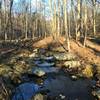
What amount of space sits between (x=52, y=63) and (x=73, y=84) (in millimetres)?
5082

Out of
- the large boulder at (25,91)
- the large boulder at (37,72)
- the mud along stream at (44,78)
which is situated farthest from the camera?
the large boulder at (37,72)

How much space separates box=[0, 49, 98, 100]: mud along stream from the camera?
14914mm

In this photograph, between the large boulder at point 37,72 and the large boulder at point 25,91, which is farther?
the large boulder at point 37,72

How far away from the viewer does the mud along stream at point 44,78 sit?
14914 mm

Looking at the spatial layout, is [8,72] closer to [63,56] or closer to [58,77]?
[58,77]

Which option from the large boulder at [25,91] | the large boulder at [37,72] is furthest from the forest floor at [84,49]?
the large boulder at [25,91]

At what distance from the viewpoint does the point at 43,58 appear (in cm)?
2380

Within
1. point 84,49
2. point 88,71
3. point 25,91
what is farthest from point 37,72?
point 84,49

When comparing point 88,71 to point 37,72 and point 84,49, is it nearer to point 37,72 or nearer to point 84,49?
point 37,72

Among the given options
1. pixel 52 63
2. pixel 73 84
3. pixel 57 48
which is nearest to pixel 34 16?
pixel 57 48

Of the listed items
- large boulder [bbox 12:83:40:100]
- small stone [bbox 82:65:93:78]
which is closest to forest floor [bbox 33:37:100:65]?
small stone [bbox 82:65:93:78]

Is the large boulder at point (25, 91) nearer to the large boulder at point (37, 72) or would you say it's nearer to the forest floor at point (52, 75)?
the forest floor at point (52, 75)

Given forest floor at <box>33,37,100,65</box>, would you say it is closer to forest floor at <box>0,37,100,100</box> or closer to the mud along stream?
forest floor at <box>0,37,100,100</box>

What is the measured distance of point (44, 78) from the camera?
60.3 ft
